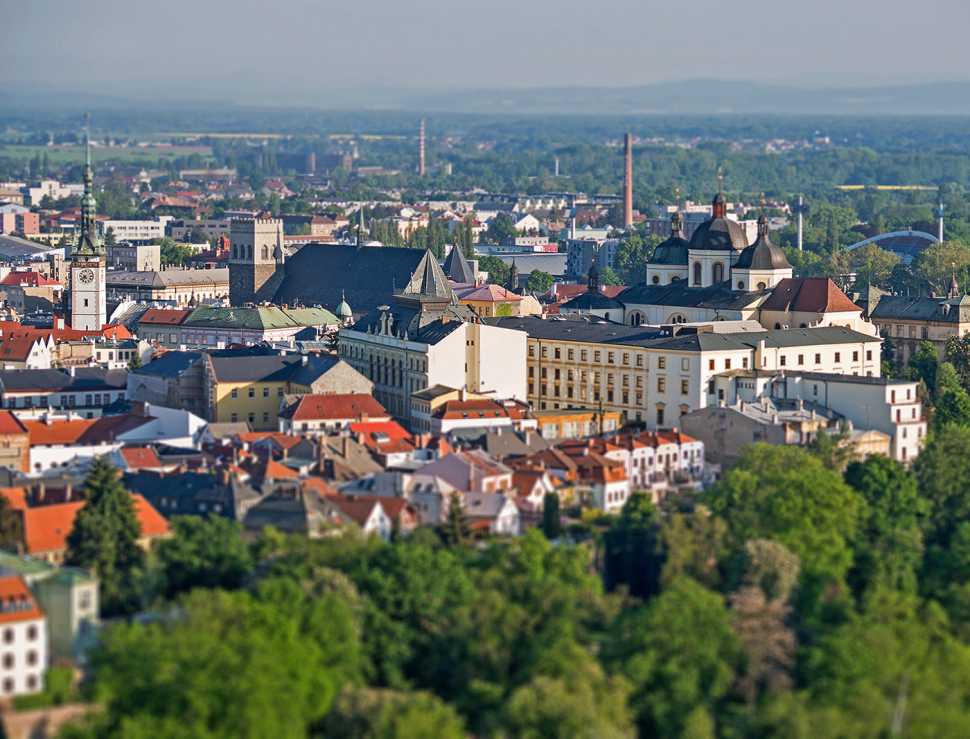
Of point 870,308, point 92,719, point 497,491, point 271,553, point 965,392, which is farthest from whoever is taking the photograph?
point 870,308

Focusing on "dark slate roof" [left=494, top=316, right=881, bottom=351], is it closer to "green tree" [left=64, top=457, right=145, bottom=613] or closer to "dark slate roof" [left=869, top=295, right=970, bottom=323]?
"dark slate roof" [left=869, top=295, right=970, bottom=323]

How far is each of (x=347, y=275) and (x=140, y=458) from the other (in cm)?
4672

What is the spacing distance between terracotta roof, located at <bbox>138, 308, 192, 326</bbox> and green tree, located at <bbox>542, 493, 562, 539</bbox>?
160 ft

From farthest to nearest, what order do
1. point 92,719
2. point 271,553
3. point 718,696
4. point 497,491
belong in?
point 497,491, point 271,553, point 718,696, point 92,719

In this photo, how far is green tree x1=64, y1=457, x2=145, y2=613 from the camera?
44938 mm

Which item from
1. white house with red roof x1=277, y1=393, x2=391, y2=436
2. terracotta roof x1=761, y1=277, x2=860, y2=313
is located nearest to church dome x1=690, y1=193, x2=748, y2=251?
terracotta roof x1=761, y1=277, x2=860, y2=313

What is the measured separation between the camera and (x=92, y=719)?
36500mm

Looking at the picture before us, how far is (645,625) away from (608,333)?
1280 inches

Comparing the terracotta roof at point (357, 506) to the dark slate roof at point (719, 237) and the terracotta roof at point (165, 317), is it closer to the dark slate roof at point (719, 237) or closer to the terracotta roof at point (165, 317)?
the dark slate roof at point (719, 237)

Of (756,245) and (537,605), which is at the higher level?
(756,245)

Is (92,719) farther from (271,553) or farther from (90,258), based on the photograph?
(90,258)

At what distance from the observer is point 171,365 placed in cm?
7281

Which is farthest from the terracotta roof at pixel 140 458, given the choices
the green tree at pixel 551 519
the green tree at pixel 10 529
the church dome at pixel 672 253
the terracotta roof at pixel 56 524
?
the church dome at pixel 672 253

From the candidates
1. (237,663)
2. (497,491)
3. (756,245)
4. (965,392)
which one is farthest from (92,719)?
(756,245)
